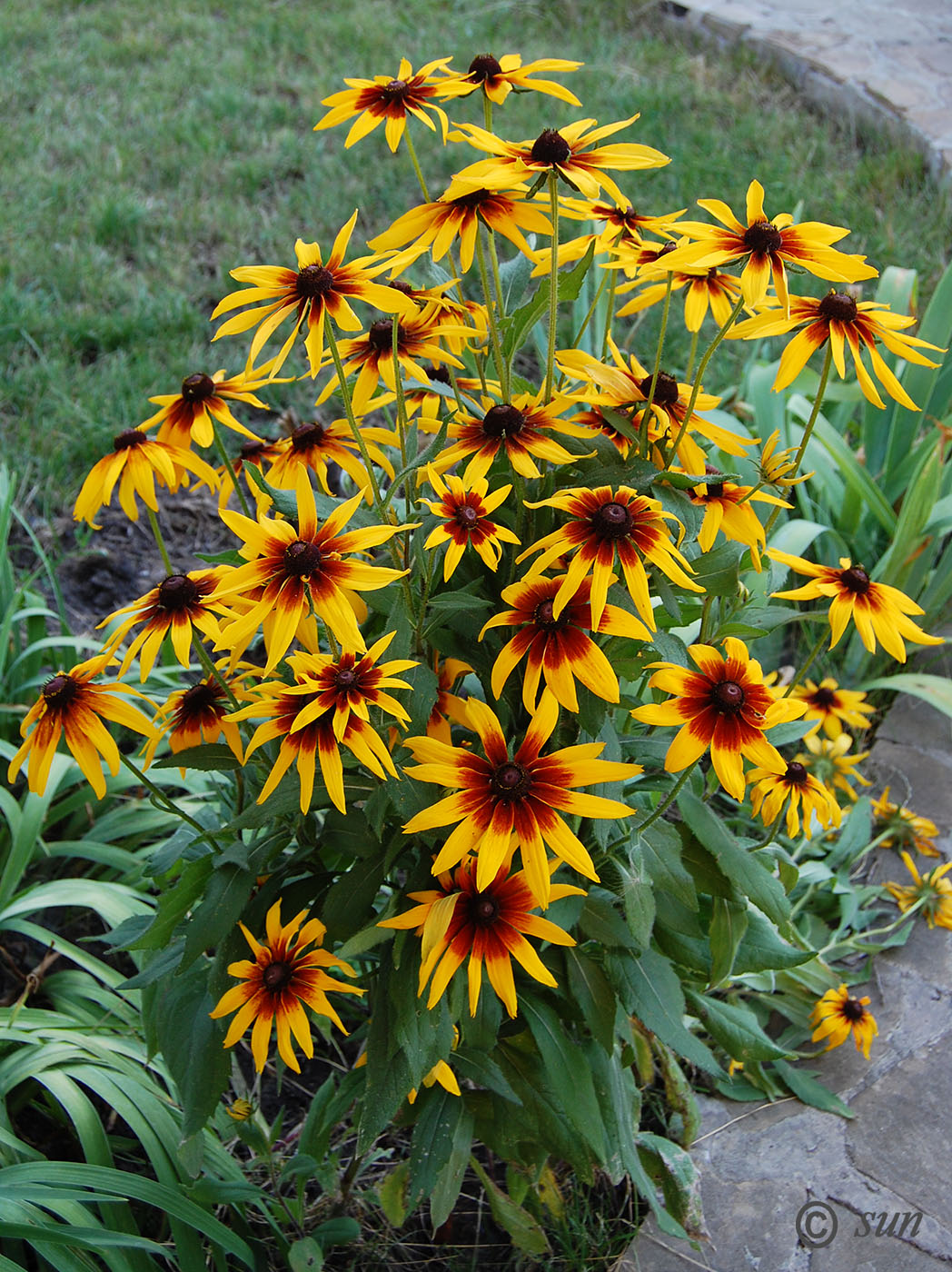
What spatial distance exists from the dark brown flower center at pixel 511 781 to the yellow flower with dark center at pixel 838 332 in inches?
17.4

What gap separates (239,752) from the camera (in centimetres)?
117

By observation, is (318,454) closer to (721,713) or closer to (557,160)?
(557,160)

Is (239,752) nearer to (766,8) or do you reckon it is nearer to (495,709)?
(495,709)

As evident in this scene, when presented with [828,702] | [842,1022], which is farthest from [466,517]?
[842,1022]

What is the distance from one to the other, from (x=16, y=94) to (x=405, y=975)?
416 centimetres

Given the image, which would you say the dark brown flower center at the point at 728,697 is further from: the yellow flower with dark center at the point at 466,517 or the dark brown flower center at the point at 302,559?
the dark brown flower center at the point at 302,559

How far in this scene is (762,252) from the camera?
103 centimetres

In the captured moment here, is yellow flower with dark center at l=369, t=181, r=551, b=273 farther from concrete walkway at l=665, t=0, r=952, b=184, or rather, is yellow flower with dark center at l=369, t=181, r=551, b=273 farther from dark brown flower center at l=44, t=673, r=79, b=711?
concrete walkway at l=665, t=0, r=952, b=184

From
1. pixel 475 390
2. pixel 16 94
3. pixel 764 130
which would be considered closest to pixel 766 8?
pixel 764 130

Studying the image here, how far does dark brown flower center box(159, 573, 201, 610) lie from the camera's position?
1129mm

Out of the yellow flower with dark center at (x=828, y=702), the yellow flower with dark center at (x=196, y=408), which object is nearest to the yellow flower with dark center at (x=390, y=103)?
the yellow flower with dark center at (x=196, y=408)

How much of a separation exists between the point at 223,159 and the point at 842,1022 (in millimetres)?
3415

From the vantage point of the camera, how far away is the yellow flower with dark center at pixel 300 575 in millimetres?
962

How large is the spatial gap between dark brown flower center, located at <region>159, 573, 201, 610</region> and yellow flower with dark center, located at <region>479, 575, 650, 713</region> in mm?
318
